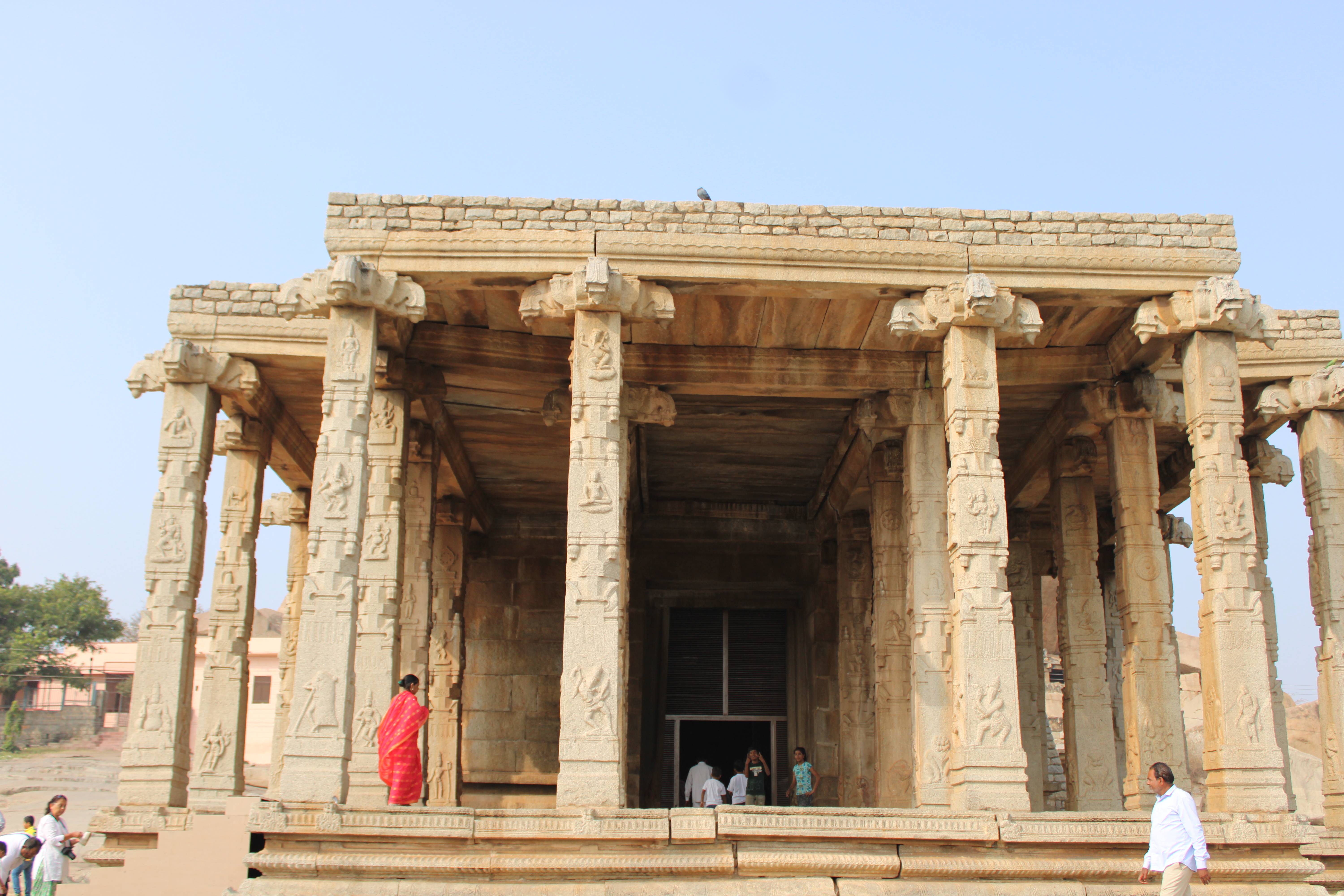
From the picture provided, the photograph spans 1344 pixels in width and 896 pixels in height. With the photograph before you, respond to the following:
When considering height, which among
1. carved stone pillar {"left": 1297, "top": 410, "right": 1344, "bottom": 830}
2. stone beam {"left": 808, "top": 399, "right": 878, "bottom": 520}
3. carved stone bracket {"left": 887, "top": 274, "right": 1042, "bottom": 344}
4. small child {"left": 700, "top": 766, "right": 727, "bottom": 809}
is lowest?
small child {"left": 700, "top": 766, "right": 727, "bottom": 809}

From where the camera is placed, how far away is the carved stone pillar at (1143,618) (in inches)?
519

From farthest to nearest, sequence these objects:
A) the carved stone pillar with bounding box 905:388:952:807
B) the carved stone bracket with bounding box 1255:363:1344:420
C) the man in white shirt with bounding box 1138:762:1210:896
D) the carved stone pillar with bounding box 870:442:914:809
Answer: the carved stone pillar with bounding box 870:442:914:809 → the carved stone bracket with bounding box 1255:363:1344:420 → the carved stone pillar with bounding box 905:388:952:807 → the man in white shirt with bounding box 1138:762:1210:896

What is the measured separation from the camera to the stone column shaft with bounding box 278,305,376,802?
10469 millimetres

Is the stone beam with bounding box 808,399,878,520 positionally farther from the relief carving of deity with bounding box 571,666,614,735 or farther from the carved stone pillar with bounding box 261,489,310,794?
the carved stone pillar with bounding box 261,489,310,794

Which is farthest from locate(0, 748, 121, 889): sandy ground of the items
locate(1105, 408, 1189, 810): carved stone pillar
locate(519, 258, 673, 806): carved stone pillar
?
locate(1105, 408, 1189, 810): carved stone pillar

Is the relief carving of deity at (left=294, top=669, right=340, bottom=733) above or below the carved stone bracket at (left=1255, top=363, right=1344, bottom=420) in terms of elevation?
below

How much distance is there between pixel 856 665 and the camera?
18031 mm

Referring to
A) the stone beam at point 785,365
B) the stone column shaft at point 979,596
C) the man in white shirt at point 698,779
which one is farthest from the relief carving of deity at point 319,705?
the man in white shirt at point 698,779

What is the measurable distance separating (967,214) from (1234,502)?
3891mm

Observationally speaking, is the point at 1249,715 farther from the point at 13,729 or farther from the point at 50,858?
the point at 13,729

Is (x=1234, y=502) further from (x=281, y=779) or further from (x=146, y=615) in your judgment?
(x=146, y=615)

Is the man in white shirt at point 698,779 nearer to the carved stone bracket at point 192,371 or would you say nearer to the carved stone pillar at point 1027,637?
the carved stone pillar at point 1027,637

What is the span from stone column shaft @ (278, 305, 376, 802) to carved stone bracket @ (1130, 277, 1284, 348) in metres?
7.89

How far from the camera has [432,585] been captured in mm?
15992
